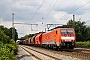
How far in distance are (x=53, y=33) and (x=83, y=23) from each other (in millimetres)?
48892

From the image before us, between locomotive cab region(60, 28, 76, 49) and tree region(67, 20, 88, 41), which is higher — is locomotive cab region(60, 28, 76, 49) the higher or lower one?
the lower one

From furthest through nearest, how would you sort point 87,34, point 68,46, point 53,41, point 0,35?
point 87,34
point 53,41
point 68,46
point 0,35

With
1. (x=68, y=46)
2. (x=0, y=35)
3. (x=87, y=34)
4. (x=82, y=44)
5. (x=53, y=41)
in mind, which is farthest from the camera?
(x=87, y=34)

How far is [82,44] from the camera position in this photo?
187ft

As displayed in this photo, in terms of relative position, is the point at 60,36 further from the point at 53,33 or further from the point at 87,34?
the point at 87,34

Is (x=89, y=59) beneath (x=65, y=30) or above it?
beneath

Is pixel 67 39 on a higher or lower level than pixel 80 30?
lower

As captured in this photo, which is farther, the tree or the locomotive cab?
the tree

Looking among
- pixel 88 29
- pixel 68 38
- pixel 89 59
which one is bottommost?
pixel 89 59

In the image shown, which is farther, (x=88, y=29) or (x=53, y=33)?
(x=88, y=29)

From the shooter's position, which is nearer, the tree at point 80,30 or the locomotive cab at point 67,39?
the locomotive cab at point 67,39

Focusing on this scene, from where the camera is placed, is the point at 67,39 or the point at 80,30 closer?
the point at 67,39

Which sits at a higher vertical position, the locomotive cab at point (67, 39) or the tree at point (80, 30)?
the tree at point (80, 30)

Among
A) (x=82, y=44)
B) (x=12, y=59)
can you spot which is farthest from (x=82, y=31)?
(x=12, y=59)
